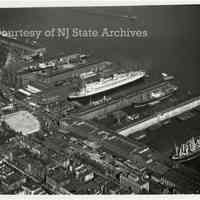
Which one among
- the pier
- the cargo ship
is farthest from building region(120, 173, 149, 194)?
the cargo ship

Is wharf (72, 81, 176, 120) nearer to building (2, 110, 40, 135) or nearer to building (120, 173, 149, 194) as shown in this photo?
building (2, 110, 40, 135)

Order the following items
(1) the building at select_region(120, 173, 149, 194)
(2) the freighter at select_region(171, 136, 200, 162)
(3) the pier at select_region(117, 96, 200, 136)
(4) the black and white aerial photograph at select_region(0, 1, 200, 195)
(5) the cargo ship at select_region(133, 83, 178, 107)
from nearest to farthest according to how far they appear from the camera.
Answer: (1) the building at select_region(120, 173, 149, 194), (4) the black and white aerial photograph at select_region(0, 1, 200, 195), (2) the freighter at select_region(171, 136, 200, 162), (3) the pier at select_region(117, 96, 200, 136), (5) the cargo ship at select_region(133, 83, 178, 107)

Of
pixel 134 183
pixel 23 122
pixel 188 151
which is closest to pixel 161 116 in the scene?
pixel 188 151

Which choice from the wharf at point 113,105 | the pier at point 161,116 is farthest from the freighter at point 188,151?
the wharf at point 113,105

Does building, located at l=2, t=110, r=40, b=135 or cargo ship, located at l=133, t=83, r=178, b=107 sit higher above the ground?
cargo ship, located at l=133, t=83, r=178, b=107

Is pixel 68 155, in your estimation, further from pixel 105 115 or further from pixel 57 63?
pixel 57 63

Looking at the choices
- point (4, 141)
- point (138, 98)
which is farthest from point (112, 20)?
point (4, 141)
